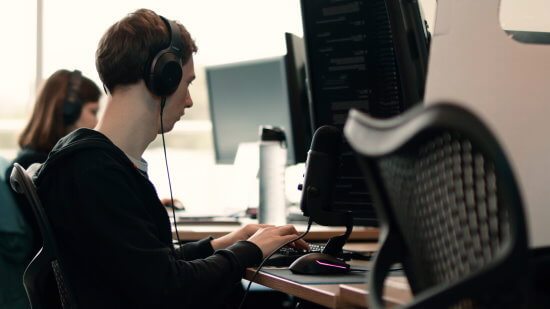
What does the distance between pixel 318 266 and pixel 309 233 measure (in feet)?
1.75

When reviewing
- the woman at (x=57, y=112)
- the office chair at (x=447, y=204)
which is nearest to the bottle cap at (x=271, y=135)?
the woman at (x=57, y=112)

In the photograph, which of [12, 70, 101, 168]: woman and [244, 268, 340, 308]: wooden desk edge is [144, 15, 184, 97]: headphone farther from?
[12, 70, 101, 168]: woman

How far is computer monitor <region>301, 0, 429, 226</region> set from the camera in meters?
1.56

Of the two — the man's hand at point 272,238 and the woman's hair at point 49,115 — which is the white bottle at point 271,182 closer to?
the man's hand at point 272,238

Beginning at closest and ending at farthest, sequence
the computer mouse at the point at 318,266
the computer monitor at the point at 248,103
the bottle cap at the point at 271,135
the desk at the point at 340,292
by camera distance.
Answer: the desk at the point at 340,292 → the computer mouse at the point at 318,266 → the bottle cap at the point at 271,135 → the computer monitor at the point at 248,103

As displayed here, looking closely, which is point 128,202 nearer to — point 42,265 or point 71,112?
point 42,265

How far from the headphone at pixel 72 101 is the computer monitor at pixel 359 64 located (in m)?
1.32

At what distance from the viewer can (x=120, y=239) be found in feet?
4.54

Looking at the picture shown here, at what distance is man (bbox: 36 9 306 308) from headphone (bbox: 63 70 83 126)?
130 cm

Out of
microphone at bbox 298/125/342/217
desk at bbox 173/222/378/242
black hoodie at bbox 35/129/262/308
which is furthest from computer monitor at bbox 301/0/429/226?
black hoodie at bbox 35/129/262/308

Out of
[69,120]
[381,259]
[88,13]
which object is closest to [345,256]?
[381,259]

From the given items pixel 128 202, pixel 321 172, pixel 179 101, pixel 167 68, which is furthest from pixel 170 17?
pixel 128 202

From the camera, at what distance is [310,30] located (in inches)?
72.8

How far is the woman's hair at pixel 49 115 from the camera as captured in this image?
282 cm
